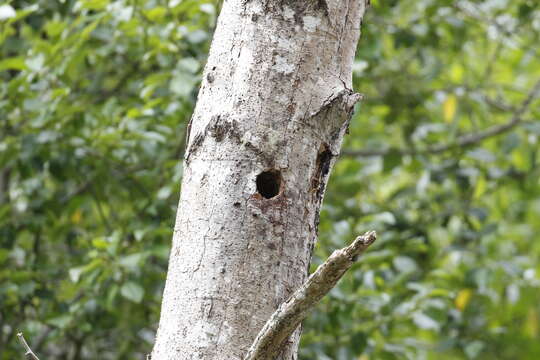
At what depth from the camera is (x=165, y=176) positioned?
3154 millimetres

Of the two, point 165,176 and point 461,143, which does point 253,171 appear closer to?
point 165,176

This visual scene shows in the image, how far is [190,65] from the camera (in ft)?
8.92

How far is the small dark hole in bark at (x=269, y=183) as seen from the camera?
4.01 ft

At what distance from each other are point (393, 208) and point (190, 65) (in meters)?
1.57

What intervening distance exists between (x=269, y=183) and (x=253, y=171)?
0.13 ft

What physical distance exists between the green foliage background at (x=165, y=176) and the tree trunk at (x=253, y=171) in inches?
54.7

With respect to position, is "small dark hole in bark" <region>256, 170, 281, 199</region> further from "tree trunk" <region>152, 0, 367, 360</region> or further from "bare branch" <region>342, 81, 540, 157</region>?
"bare branch" <region>342, 81, 540, 157</region>

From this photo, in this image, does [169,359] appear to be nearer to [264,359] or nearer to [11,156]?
[264,359]

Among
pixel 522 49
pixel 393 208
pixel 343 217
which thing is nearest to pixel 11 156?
pixel 343 217

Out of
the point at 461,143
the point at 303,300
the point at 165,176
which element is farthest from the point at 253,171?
the point at 461,143

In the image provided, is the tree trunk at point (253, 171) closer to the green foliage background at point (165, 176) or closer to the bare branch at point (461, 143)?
the green foliage background at point (165, 176)

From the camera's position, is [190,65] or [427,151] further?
[427,151]

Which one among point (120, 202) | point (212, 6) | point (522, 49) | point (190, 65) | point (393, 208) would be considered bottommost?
point (393, 208)

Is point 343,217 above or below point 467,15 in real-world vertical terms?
below
